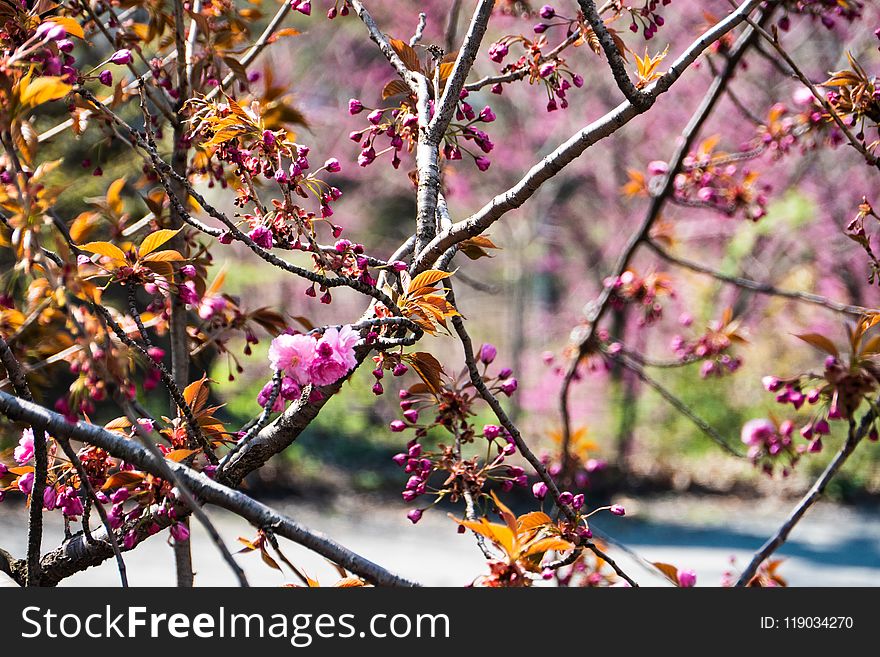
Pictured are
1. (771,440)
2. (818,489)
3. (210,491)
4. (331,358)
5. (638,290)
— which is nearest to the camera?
(210,491)

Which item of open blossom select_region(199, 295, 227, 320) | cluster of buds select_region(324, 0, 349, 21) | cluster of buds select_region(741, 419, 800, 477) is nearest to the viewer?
cluster of buds select_region(324, 0, 349, 21)

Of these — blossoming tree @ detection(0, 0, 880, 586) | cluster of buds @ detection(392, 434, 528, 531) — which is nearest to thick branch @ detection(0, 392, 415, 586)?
blossoming tree @ detection(0, 0, 880, 586)

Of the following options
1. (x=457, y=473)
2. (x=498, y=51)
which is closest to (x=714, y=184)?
(x=498, y=51)

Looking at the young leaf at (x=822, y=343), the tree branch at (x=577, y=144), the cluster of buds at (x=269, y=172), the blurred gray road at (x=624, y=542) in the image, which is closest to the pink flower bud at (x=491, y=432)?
the tree branch at (x=577, y=144)

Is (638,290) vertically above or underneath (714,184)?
underneath

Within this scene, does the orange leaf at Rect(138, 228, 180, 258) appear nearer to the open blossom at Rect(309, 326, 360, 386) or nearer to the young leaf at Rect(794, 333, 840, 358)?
the open blossom at Rect(309, 326, 360, 386)

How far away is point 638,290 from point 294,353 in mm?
1854

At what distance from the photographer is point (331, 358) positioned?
1.25 m

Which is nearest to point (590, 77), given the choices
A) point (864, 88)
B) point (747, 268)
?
point (747, 268)

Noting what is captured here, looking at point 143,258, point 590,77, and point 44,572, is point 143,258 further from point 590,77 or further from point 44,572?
point 590,77

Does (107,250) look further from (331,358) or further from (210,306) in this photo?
(210,306)

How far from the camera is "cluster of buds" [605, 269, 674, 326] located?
2818 millimetres

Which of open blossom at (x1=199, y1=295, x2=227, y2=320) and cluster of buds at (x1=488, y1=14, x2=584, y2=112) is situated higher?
cluster of buds at (x1=488, y1=14, x2=584, y2=112)

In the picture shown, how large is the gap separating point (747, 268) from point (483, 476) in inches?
285
